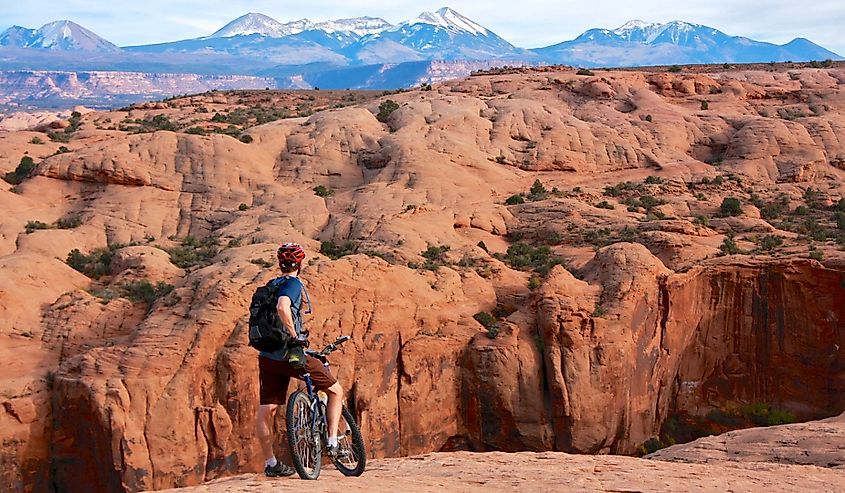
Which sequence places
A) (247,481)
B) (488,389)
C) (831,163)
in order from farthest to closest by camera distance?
1. (831,163)
2. (488,389)
3. (247,481)

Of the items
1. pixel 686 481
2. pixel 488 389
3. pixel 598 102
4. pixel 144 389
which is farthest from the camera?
pixel 598 102

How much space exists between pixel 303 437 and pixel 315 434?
7.1 inches

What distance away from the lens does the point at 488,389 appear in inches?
778

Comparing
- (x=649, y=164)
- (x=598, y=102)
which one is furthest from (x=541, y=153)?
(x=598, y=102)

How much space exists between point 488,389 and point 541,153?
57.5ft

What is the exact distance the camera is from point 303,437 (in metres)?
9.12

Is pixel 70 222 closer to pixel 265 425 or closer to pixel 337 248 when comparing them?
pixel 337 248

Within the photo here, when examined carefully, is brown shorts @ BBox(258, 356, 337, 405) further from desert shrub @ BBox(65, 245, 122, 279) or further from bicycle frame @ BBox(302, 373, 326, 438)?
desert shrub @ BBox(65, 245, 122, 279)

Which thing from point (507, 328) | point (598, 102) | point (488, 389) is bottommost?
point (488, 389)

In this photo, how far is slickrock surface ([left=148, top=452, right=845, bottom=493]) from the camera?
28.0 ft

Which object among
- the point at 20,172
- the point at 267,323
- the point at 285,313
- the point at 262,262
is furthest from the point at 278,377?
the point at 20,172

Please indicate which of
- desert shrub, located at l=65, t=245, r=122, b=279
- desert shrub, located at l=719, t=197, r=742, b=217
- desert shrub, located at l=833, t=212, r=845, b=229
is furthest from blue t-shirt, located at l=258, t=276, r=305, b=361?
desert shrub, located at l=719, t=197, r=742, b=217

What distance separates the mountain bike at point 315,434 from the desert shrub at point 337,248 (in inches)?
564

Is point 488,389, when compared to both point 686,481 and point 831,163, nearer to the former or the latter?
point 686,481
